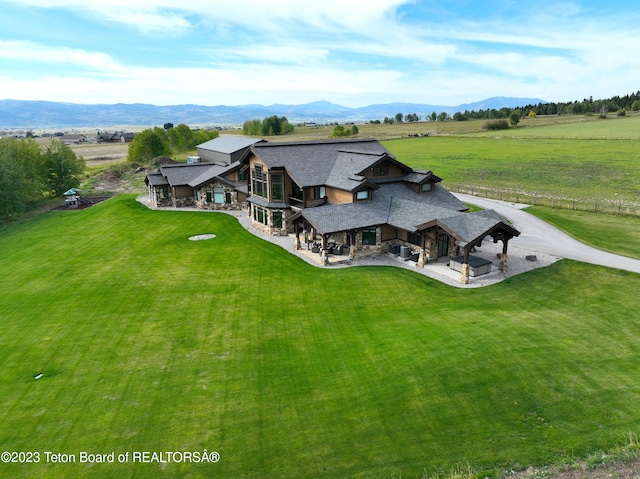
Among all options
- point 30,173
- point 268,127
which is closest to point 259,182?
point 30,173

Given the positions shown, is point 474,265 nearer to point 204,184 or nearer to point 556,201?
point 556,201

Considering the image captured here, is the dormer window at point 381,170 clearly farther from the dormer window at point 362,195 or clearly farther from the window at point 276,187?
the window at point 276,187

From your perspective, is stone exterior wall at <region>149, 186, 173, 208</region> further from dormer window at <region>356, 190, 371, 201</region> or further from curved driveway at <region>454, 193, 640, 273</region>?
curved driveway at <region>454, 193, 640, 273</region>

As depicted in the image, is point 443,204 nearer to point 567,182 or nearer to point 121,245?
point 121,245

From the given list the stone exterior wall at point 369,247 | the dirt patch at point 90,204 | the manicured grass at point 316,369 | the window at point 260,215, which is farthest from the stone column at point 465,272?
the dirt patch at point 90,204

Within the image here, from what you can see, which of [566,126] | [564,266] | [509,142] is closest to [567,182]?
[564,266]

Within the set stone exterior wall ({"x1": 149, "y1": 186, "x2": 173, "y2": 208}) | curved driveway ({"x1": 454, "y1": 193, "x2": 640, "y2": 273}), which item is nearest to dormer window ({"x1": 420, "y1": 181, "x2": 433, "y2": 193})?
curved driveway ({"x1": 454, "y1": 193, "x2": 640, "y2": 273})
